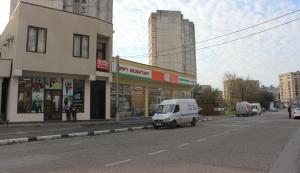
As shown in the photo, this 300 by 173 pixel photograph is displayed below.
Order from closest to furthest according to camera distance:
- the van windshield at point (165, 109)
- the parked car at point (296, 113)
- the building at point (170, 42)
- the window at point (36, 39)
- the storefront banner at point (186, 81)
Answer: the window at point (36, 39)
the van windshield at point (165, 109)
the parked car at point (296, 113)
the storefront banner at point (186, 81)
the building at point (170, 42)

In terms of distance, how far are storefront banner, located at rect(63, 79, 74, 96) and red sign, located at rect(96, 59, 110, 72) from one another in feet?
9.52

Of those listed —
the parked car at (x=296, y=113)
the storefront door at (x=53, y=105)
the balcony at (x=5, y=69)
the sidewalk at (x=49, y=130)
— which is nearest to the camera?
the sidewalk at (x=49, y=130)

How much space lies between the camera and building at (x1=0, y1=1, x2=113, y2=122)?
1027 inches

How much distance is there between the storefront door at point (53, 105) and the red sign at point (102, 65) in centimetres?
431

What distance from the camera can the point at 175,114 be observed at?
1084 inches

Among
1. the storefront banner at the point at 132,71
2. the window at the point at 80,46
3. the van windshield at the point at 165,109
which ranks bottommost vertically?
the van windshield at the point at 165,109

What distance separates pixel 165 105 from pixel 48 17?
12090 millimetres

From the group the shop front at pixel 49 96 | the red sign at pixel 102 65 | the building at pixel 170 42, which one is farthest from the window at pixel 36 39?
the building at pixel 170 42

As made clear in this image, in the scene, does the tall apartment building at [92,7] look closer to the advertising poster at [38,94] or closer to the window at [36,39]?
the window at [36,39]

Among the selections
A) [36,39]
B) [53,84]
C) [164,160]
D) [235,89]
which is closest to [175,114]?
[53,84]

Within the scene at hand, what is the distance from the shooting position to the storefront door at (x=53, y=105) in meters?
27.5

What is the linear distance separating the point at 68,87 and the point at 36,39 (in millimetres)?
4786

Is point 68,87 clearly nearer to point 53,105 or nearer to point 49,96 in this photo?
point 49,96

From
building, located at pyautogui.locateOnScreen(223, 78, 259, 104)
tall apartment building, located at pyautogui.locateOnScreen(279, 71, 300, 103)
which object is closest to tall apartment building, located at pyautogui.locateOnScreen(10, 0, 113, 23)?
building, located at pyautogui.locateOnScreen(223, 78, 259, 104)
